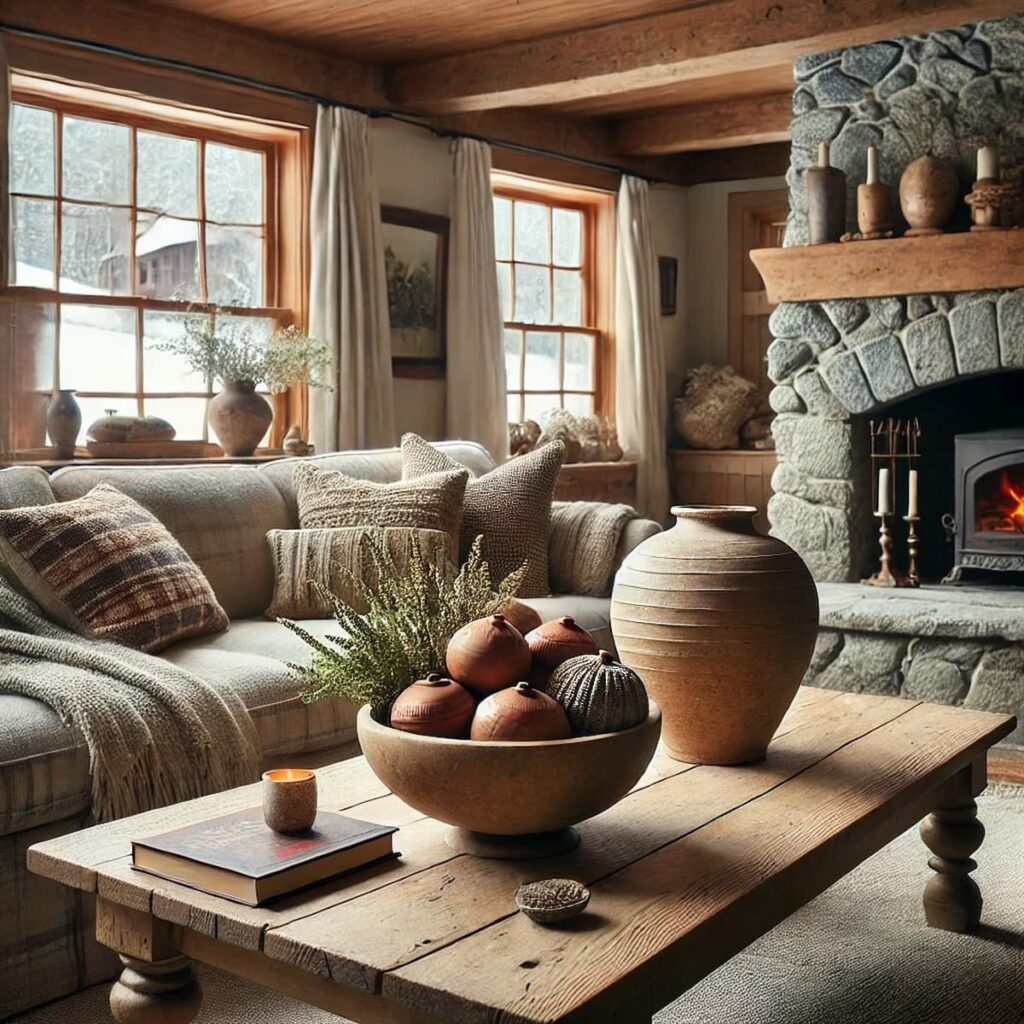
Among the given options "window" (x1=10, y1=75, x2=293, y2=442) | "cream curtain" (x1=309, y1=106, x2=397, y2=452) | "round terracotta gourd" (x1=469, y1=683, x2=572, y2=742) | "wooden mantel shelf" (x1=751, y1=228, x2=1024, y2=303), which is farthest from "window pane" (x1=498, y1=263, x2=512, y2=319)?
"round terracotta gourd" (x1=469, y1=683, x2=572, y2=742)

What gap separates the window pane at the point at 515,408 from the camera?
6379 mm

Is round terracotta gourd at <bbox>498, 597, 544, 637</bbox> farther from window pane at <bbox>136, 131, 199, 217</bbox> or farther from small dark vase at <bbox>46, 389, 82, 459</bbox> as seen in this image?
window pane at <bbox>136, 131, 199, 217</bbox>

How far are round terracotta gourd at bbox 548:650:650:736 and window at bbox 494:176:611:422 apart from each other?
190 inches

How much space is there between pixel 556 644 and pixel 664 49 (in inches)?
145

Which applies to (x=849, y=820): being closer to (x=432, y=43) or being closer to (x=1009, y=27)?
(x=1009, y=27)

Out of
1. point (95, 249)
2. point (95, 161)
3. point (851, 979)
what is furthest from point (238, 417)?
point (851, 979)

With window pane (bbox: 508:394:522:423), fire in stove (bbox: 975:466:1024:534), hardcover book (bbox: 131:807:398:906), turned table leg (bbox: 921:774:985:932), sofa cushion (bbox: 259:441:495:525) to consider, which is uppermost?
window pane (bbox: 508:394:522:423)

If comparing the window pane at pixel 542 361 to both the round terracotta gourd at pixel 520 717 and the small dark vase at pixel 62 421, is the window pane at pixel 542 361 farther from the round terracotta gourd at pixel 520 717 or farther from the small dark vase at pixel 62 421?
the round terracotta gourd at pixel 520 717

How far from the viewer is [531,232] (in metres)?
6.53

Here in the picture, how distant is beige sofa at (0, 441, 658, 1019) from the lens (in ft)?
7.13

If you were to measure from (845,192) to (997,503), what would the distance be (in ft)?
4.04

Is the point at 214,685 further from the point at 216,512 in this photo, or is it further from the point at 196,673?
the point at 216,512

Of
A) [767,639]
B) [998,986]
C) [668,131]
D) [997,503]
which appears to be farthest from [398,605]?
[668,131]

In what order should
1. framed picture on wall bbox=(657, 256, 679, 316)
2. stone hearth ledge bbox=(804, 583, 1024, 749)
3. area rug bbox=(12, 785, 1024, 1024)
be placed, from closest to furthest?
1. area rug bbox=(12, 785, 1024, 1024)
2. stone hearth ledge bbox=(804, 583, 1024, 749)
3. framed picture on wall bbox=(657, 256, 679, 316)
